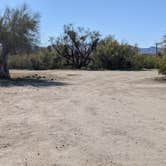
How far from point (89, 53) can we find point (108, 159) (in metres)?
44.9

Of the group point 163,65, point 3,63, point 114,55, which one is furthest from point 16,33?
point 114,55

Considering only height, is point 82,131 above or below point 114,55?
below

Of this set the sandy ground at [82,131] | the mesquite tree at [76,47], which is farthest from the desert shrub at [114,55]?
the sandy ground at [82,131]

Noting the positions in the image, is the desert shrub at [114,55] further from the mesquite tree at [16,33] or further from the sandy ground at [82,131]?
the sandy ground at [82,131]

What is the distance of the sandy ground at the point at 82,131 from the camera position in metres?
8.20

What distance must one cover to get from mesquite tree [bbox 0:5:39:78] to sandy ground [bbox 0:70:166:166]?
480 inches

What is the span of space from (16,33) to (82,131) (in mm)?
20478

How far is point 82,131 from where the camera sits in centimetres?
1077

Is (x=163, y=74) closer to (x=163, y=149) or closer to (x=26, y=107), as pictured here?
(x=26, y=107)

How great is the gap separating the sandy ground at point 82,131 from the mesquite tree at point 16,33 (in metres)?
12.2

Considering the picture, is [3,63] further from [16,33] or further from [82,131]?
[82,131]

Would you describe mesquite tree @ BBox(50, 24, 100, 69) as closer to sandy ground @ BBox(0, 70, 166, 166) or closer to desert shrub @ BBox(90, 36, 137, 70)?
desert shrub @ BBox(90, 36, 137, 70)

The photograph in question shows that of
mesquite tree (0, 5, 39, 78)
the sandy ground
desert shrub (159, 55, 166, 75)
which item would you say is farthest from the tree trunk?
the sandy ground

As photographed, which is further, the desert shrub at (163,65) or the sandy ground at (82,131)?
the desert shrub at (163,65)
